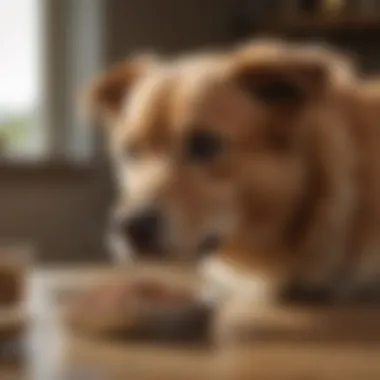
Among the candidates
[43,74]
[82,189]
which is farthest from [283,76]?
[43,74]

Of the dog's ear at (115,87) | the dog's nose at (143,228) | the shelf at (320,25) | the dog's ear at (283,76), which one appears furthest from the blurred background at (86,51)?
the dog's nose at (143,228)

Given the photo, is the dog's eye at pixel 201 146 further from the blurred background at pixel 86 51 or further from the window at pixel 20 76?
the window at pixel 20 76

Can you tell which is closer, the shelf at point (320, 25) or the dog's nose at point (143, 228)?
the dog's nose at point (143, 228)

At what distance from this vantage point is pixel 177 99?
115 cm

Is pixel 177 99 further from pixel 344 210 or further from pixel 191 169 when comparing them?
pixel 344 210

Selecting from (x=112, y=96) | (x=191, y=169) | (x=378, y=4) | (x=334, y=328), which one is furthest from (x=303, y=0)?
(x=334, y=328)

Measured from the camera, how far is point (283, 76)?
113cm

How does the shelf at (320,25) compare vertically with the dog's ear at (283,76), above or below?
above

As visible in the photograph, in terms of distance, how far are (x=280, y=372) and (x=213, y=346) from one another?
12cm

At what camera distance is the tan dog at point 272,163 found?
113 cm

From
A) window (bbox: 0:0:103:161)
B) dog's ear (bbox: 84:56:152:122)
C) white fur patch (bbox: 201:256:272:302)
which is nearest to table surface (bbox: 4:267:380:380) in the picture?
white fur patch (bbox: 201:256:272:302)

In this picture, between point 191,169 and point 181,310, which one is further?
point 191,169

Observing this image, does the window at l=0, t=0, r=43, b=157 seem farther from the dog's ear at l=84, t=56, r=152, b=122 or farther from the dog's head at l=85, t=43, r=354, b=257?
the dog's head at l=85, t=43, r=354, b=257

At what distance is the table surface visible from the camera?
0.80m
